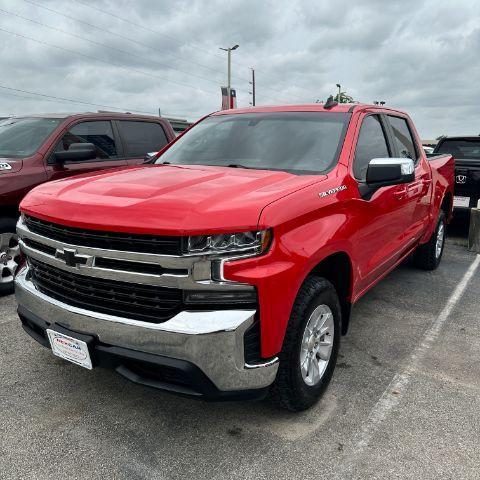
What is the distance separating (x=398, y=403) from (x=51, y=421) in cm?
206

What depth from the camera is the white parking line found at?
2408 millimetres

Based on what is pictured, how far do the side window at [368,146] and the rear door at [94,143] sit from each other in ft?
10.2

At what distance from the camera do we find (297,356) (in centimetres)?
247

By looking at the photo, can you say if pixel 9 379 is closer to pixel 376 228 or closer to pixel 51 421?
pixel 51 421

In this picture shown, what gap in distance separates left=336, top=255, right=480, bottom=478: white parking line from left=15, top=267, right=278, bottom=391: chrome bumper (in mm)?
593

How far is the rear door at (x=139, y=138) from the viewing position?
584cm

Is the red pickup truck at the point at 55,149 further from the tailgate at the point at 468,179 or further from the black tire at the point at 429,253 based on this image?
the tailgate at the point at 468,179

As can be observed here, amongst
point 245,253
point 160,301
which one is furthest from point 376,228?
point 160,301

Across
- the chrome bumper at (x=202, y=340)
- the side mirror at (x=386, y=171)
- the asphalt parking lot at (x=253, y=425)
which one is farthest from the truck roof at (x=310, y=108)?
the chrome bumper at (x=202, y=340)

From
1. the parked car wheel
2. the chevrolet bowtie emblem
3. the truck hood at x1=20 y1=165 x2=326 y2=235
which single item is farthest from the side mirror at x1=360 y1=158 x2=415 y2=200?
the parked car wheel

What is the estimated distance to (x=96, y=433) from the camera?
2566 millimetres

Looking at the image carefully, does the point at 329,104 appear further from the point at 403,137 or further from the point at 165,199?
the point at 165,199

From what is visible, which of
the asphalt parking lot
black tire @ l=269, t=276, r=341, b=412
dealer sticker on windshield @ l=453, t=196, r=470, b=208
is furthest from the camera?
dealer sticker on windshield @ l=453, t=196, r=470, b=208

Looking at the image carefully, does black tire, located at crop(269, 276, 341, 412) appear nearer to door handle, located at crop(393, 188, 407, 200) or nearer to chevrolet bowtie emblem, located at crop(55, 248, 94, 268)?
chevrolet bowtie emblem, located at crop(55, 248, 94, 268)
